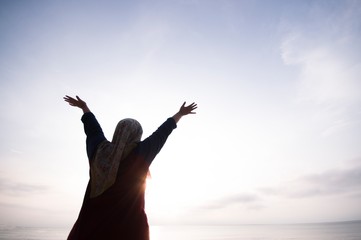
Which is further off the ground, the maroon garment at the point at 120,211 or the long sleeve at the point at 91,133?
the long sleeve at the point at 91,133

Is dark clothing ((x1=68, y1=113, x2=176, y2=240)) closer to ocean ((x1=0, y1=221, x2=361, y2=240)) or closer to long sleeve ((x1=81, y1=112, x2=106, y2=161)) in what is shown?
long sleeve ((x1=81, y1=112, x2=106, y2=161))

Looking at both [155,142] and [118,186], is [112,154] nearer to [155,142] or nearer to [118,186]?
[118,186]

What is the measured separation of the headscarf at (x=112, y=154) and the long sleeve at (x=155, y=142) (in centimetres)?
11

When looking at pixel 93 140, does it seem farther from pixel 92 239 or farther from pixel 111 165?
pixel 92 239

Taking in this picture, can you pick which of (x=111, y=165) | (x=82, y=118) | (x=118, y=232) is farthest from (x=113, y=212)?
(x=82, y=118)

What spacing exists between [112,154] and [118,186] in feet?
1.03

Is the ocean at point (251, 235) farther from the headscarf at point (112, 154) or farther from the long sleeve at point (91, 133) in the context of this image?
the headscarf at point (112, 154)

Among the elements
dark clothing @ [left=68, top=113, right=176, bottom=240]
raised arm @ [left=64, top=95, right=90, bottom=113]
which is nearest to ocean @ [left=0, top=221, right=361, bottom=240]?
raised arm @ [left=64, top=95, right=90, bottom=113]

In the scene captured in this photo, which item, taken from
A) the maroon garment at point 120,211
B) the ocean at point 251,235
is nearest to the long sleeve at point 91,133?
the maroon garment at point 120,211

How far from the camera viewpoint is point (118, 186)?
2.35m

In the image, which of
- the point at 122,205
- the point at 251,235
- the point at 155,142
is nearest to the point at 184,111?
the point at 155,142

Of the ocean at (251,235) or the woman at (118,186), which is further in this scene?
the ocean at (251,235)

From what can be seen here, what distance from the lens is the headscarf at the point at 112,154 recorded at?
2311 millimetres

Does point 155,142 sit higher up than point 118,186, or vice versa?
point 155,142
